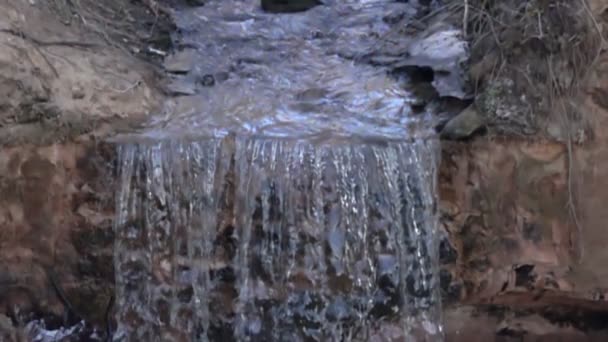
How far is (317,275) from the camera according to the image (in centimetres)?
259

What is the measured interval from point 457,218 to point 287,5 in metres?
2.18

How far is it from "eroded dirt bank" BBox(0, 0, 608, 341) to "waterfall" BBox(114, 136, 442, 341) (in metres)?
0.08

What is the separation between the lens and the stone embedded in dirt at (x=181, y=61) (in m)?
3.44

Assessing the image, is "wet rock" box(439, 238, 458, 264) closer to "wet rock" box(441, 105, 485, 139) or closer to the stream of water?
the stream of water

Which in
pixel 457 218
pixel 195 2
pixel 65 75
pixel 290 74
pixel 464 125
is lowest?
pixel 457 218

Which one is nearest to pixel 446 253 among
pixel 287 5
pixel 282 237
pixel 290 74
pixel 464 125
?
pixel 464 125

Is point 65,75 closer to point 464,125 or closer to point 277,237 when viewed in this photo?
point 277,237

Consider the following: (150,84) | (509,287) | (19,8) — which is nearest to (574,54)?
(509,287)

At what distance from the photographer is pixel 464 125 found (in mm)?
2588

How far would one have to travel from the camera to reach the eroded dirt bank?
2.55 m

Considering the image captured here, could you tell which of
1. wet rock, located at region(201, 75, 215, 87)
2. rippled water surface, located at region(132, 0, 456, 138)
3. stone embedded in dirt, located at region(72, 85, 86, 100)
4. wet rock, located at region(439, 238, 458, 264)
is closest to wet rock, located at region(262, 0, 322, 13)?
rippled water surface, located at region(132, 0, 456, 138)

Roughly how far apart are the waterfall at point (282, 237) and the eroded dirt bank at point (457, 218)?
8 cm

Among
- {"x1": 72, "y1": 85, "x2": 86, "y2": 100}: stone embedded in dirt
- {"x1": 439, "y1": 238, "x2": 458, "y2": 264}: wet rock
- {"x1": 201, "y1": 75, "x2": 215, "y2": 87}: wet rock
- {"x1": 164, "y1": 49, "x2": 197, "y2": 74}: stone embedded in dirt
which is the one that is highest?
{"x1": 164, "y1": 49, "x2": 197, "y2": 74}: stone embedded in dirt

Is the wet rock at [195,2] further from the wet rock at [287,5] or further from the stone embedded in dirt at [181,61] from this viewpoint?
the stone embedded in dirt at [181,61]
